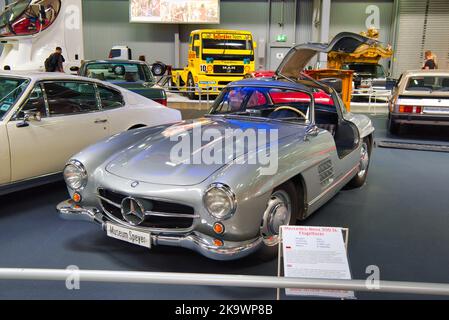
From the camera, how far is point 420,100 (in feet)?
25.7

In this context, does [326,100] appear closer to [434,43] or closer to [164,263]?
[164,263]

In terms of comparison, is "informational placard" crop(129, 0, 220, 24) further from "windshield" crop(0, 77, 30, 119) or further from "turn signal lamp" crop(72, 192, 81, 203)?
"turn signal lamp" crop(72, 192, 81, 203)

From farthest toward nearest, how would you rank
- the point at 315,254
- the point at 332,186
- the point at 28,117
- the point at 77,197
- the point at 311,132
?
the point at 28,117, the point at 332,186, the point at 311,132, the point at 77,197, the point at 315,254

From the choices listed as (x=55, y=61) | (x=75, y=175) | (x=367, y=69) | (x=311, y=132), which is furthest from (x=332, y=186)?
(x=367, y=69)

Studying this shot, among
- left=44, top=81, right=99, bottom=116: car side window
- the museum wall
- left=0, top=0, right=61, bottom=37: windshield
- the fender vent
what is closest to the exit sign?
the museum wall

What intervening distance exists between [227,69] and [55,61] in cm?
551

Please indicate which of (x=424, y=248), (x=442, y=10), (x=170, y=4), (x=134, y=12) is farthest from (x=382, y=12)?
(x=424, y=248)

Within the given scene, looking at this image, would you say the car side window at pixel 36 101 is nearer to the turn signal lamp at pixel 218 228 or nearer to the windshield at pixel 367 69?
the turn signal lamp at pixel 218 228

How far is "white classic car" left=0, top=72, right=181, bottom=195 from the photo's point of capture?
4.02 metres

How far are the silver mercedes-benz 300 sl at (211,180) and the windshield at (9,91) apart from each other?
1189 millimetres

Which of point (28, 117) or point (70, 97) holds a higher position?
point (70, 97)

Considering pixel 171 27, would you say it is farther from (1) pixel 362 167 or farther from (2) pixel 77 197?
(2) pixel 77 197

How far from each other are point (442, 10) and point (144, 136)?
18912mm

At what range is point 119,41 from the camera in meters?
20.6
